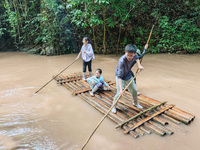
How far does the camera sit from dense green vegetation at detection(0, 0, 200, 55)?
8.11m

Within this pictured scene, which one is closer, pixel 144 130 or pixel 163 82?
pixel 144 130

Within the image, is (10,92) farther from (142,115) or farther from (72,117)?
(142,115)

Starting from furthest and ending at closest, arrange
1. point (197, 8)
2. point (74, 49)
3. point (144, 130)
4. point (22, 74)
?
point (74, 49) < point (197, 8) < point (22, 74) < point (144, 130)

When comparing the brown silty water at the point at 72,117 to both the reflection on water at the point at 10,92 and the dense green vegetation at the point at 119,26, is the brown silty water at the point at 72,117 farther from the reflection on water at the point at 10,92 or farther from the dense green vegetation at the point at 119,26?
the dense green vegetation at the point at 119,26

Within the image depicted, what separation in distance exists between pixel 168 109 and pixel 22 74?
4.81 metres

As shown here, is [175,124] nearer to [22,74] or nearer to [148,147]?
[148,147]

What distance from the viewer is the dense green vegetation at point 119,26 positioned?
811cm

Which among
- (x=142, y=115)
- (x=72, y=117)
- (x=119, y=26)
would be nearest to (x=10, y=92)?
(x=72, y=117)

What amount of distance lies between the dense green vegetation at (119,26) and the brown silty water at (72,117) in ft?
13.5

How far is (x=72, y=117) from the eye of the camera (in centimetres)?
268

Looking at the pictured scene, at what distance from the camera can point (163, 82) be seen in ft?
13.7

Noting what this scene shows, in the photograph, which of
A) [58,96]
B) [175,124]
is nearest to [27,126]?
[58,96]

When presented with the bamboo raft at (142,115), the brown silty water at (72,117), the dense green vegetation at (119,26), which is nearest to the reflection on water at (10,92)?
the brown silty water at (72,117)

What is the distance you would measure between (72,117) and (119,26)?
7.37 meters
